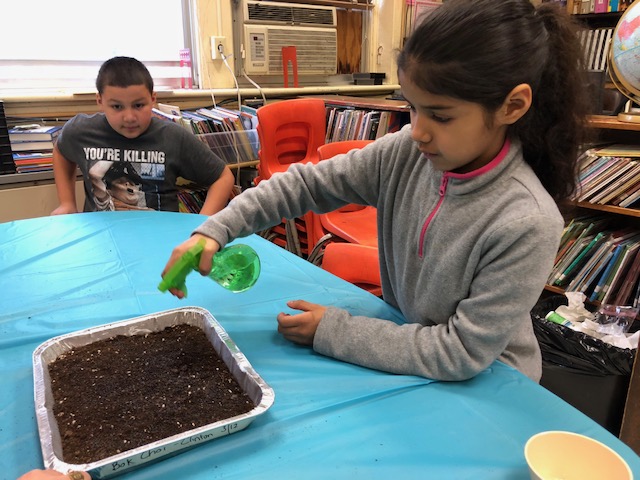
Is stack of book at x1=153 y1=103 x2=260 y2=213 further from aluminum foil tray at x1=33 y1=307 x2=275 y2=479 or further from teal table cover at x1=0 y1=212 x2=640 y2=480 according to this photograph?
aluminum foil tray at x1=33 y1=307 x2=275 y2=479

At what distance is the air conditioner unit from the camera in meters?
3.14

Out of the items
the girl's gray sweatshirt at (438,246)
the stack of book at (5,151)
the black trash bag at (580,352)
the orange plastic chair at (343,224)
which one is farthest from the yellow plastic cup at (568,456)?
the stack of book at (5,151)

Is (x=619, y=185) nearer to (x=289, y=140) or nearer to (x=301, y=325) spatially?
(x=289, y=140)

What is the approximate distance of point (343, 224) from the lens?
7.13 feet

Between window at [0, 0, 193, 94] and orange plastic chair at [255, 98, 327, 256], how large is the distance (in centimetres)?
98

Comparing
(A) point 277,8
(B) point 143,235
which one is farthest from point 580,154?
(A) point 277,8

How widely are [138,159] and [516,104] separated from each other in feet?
5.00

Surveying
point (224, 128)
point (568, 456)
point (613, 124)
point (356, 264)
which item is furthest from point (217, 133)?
point (568, 456)

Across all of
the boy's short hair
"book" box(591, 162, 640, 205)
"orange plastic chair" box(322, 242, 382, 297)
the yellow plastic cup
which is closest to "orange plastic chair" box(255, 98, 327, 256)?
the boy's short hair

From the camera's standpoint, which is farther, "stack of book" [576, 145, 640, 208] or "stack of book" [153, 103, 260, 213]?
"stack of book" [153, 103, 260, 213]

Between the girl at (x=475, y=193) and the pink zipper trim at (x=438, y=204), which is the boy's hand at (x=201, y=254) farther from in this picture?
the pink zipper trim at (x=438, y=204)

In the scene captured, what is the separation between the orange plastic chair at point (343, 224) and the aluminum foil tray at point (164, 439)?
94cm

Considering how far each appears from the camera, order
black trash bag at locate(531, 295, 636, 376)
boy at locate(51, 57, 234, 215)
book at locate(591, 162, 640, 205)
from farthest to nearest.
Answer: book at locate(591, 162, 640, 205) → boy at locate(51, 57, 234, 215) → black trash bag at locate(531, 295, 636, 376)

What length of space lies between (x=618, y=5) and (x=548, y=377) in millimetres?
2647
